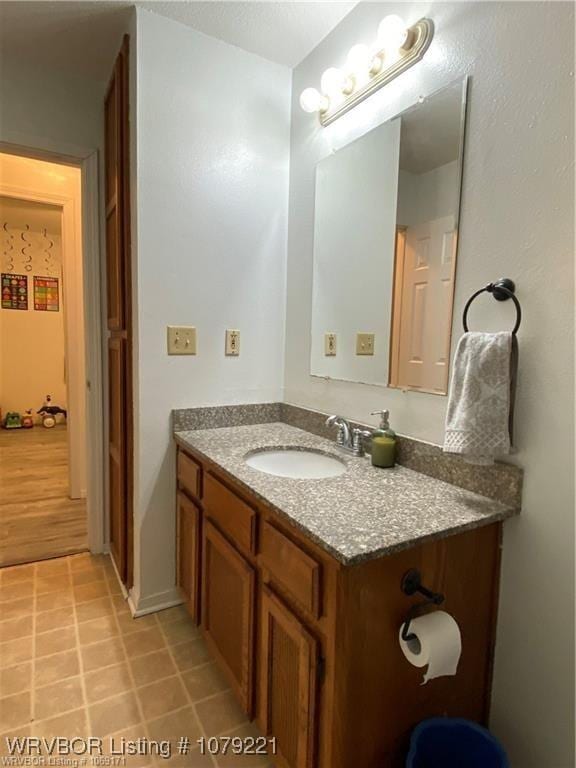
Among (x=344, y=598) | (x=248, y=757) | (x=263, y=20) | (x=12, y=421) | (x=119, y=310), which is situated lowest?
(x=248, y=757)

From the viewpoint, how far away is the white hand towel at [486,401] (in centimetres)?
102

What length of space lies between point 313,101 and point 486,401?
138 centimetres

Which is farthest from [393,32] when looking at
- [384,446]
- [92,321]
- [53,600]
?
[53,600]

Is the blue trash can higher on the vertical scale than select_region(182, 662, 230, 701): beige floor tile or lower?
higher

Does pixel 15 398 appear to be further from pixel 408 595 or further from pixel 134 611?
pixel 408 595

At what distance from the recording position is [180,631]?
5.73 feet

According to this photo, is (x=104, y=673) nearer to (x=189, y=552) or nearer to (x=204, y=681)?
(x=204, y=681)

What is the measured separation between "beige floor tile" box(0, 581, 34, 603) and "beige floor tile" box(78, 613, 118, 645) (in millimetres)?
382

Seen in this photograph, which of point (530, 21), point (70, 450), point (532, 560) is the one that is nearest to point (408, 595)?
point (532, 560)

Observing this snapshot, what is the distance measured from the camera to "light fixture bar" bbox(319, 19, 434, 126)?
126 centimetres

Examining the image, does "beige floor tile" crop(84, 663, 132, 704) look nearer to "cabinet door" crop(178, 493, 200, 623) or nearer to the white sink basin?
"cabinet door" crop(178, 493, 200, 623)

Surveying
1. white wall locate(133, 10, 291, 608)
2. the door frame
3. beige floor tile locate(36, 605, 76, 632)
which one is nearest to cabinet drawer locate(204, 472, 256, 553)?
white wall locate(133, 10, 291, 608)

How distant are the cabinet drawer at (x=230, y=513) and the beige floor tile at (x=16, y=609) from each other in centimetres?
106

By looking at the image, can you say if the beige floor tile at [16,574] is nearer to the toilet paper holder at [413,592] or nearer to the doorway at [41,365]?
the doorway at [41,365]
